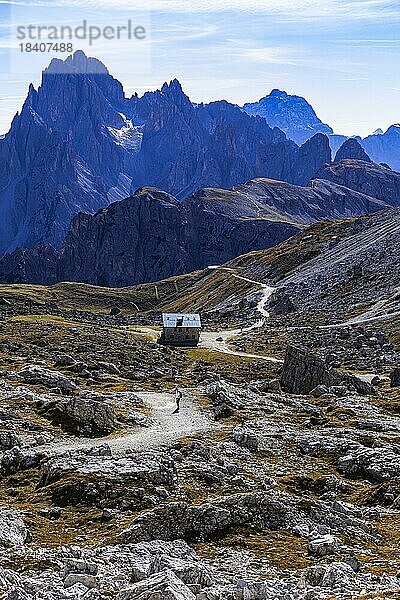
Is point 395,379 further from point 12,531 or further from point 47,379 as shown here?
point 12,531

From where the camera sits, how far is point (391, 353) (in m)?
93.8

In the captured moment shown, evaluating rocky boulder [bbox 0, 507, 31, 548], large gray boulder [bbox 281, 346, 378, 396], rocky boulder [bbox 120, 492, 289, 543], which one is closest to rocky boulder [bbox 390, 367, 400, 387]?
large gray boulder [bbox 281, 346, 378, 396]

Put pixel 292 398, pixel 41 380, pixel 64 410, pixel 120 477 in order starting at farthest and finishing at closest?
pixel 292 398, pixel 41 380, pixel 64 410, pixel 120 477

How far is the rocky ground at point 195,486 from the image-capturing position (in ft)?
71.7

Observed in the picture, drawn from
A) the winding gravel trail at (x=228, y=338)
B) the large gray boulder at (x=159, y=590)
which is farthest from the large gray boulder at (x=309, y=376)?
the large gray boulder at (x=159, y=590)

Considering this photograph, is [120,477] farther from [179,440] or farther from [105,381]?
[105,381]

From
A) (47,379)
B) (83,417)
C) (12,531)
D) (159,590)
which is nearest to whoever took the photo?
(159,590)

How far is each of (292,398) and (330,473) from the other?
73.5 feet

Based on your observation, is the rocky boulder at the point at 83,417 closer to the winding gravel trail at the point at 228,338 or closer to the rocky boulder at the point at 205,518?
the rocky boulder at the point at 205,518

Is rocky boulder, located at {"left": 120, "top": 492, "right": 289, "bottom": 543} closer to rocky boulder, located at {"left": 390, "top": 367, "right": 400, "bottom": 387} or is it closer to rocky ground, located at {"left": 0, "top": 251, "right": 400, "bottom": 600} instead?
rocky ground, located at {"left": 0, "top": 251, "right": 400, "bottom": 600}

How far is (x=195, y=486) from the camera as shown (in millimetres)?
32125

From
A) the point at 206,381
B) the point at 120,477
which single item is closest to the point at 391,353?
the point at 206,381

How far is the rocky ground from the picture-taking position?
21.8 meters

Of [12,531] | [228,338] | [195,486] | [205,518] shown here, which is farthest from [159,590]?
[228,338]
